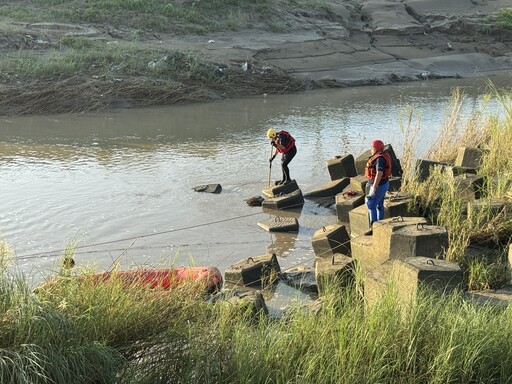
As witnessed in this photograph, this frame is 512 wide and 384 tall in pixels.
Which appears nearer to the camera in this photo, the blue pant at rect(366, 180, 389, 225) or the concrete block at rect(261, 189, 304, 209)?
the blue pant at rect(366, 180, 389, 225)

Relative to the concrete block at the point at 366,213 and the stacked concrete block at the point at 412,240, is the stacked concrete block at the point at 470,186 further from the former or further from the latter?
the stacked concrete block at the point at 412,240

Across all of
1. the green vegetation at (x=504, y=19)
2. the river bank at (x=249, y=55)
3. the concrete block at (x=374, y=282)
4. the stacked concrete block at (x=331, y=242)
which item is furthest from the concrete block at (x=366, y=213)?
the green vegetation at (x=504, y=19)

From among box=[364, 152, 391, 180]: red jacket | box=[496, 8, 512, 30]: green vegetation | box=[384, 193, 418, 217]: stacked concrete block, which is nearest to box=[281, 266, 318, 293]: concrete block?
box=[384, 193, 418, 217]: stacked concrete block

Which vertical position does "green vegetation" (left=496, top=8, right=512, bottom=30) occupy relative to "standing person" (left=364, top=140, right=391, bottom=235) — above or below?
above

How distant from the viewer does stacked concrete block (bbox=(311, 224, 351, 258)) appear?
9.02 metres

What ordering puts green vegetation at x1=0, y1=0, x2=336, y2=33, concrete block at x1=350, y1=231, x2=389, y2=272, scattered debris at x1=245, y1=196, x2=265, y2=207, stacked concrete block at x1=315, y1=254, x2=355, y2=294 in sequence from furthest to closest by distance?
1. green vegetation at x1=0, y1=0, x2=336, y2=33
2. scattered debris at x1=245, y1=196, x2=265, y2=207
3. concrete block at x1=350, y1=231, x2=389, y2=272
4. stacked concrete block at x1=315, y1=254, x2=355, y2=294

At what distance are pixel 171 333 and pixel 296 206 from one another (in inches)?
295

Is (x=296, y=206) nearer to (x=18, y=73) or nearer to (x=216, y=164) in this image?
(x=216, y=164)

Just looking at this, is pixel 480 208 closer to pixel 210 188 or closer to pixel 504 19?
pixel 210 188

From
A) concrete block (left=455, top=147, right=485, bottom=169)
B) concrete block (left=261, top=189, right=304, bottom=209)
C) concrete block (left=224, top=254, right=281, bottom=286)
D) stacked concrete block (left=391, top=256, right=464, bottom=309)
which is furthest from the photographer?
concrete block (left=261, top=189, right=304, bottom=209)

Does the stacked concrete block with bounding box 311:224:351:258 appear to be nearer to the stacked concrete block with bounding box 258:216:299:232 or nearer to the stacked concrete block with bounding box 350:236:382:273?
the stacked concrete block with bounding box 350:236:382:273

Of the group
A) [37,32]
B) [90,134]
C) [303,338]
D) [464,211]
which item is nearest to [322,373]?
[303,338]

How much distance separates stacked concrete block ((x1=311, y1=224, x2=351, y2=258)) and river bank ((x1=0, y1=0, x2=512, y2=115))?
588 inches

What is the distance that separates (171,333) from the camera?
5.11 meters
